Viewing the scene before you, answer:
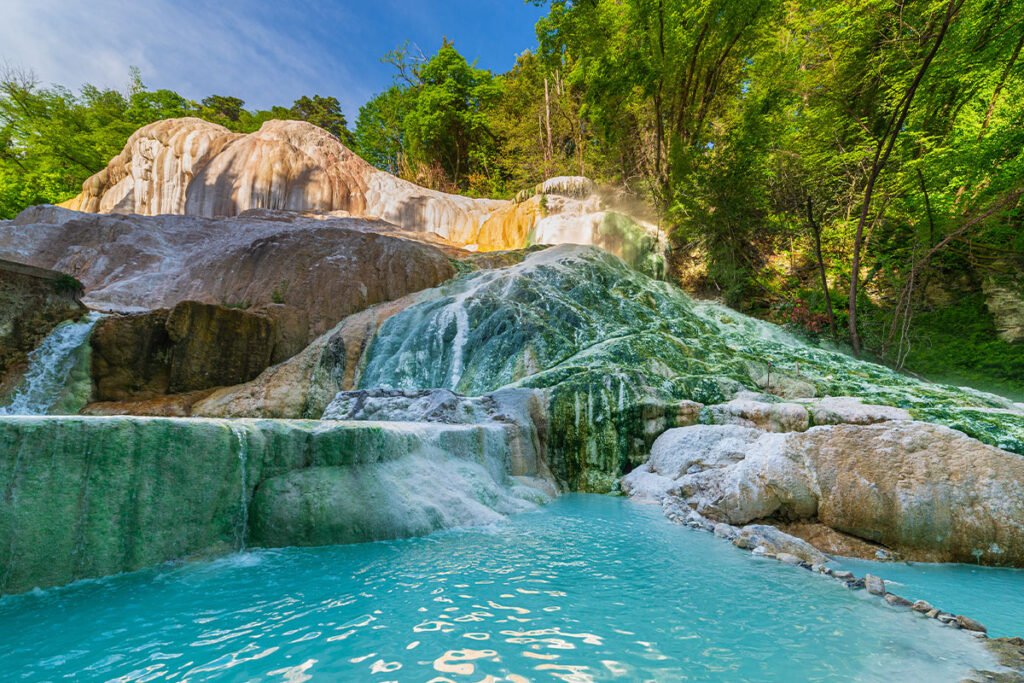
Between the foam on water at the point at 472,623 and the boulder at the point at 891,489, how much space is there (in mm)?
1399

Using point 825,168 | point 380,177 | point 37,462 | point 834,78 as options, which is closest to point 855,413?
point 37,462

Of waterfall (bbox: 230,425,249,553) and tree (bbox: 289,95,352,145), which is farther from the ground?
tree (bbox: 289,95,352,145)

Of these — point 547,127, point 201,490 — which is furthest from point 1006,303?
point 547,127

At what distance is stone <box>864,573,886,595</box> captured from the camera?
342 centimetres

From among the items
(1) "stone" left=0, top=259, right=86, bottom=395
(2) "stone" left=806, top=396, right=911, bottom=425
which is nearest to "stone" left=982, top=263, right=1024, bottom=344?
(2) "stone" left=806, top=396, right=911, bottom=425

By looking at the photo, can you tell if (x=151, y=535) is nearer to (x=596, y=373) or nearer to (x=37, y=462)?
A: (x=37, y=462)

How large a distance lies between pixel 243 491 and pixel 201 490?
0.35m

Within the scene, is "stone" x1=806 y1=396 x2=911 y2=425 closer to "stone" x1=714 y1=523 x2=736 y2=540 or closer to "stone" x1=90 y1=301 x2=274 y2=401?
"stone" x1=714 y1=523 x2=736 y2=540

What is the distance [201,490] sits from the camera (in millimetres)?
3879

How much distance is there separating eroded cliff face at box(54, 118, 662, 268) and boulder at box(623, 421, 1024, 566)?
15.0 metres

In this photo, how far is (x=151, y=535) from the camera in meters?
3.60

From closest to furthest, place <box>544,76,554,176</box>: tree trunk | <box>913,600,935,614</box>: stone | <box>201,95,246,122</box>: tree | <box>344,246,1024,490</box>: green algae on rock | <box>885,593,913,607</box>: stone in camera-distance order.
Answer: <box>913,600,935,614</box>: stone, <box>885,593,913,607</box>: stone, <box>344,246,1024,490</box>: green algae on rock, <box>544,76,554,176</box>: tree trunk, <box>201,95,246,122</box>: tree

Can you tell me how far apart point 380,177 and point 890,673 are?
25790 mm

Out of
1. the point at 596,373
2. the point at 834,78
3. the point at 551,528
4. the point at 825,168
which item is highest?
the point at 834,78
